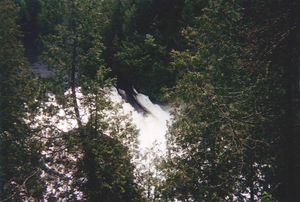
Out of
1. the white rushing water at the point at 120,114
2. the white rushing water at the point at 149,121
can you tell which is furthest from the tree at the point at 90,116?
the white rushing water at the point at 149,121

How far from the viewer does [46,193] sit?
74.3 feet

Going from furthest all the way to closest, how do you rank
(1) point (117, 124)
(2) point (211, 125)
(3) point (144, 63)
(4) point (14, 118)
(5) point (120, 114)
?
(3) point (144, 63) → (5) point (120, 114) → (4) point (14, 118) → (1) point (117, 124) → (2) point (211, 125)

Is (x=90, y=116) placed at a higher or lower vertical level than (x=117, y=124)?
higher

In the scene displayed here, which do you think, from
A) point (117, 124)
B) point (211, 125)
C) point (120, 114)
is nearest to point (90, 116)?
point (117, 124)

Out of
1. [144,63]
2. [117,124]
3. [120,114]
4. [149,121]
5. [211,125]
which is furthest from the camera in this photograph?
[144,63]

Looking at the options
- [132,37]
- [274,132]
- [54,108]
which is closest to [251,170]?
[274,132]

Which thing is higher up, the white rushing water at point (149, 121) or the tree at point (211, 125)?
the white rushing water at point (149, 121)

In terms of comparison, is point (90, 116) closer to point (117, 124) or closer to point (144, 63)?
point (117, 124)

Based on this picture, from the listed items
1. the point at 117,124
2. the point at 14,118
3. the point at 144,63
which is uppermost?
the point at 144,63

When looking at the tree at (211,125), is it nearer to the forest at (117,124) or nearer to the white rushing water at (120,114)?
the forest at (117,124)

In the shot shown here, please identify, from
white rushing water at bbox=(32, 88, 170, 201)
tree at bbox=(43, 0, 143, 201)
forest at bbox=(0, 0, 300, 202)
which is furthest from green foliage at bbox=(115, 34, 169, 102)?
tree at bbox=(43, 0, 143, 201)

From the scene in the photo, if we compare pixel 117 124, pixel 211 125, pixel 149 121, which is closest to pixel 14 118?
pixel 117 124

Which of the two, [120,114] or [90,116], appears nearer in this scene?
[90,116]

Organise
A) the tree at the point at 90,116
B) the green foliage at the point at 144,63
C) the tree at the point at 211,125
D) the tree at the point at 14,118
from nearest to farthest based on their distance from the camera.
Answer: the tree at the point at 211,125 → the tree at the point at 90,116 → the tree at the point at 14,118 → the green foliage at the point at 144,63
